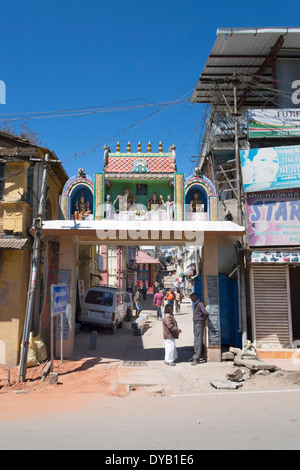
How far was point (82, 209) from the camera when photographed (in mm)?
13062

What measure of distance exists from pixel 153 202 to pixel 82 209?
260cm

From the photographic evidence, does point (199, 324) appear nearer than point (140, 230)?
No

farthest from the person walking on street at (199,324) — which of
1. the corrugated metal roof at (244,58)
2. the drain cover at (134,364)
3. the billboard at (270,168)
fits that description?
the corrugated metal roof at (244,58)

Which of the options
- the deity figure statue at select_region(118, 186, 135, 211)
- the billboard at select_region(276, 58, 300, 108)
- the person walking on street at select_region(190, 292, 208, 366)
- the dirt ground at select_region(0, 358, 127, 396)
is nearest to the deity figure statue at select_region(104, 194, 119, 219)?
the deity figure statue at select_region(118, 186, 135, 211)

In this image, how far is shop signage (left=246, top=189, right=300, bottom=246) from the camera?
11414mm

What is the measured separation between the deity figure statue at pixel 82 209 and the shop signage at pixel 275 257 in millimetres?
5933

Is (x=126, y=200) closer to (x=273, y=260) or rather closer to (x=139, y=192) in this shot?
(x=139, y=192)

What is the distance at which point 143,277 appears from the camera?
145 ft

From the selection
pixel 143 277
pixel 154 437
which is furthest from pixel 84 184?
pixel 143 277

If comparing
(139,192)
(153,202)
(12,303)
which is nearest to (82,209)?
(139,192)

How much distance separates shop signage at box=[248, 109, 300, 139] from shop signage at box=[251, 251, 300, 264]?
4.48 m

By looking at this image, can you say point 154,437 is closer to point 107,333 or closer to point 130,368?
point 130,368
